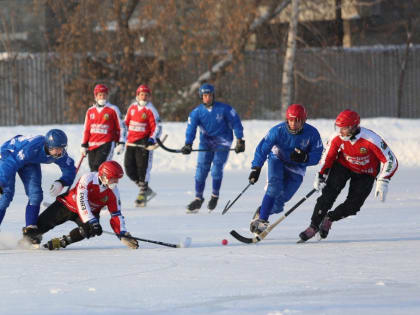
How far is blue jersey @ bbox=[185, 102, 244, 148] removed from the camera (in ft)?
31.0

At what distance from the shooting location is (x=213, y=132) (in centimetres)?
948

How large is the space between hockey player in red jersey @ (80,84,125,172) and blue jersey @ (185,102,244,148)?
880 mm

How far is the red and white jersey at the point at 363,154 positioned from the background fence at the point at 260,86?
38.1 ft

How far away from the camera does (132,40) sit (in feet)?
59.9

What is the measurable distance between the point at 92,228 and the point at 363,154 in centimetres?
211

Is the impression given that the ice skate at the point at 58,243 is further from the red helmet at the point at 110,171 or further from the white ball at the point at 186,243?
the white ball at the point at 186,243

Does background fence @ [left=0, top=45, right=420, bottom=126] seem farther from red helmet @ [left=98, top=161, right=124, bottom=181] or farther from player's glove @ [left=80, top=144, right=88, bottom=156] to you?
red helmet @ [left=98, top=161, right=124, bottom=181]

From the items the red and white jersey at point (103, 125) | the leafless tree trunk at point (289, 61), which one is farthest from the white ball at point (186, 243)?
the leafless tree trunk at point (289, 61)

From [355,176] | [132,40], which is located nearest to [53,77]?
[132,40]

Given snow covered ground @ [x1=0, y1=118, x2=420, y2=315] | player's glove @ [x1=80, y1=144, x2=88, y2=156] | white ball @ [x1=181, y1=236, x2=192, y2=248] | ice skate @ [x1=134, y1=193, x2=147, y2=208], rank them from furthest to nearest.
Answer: player's glove @ [x1=80, y1=144, x2=88, y2=156] → ice skate @ [x1=134, y1=193, x2=147, y2=208] → white ball @ [x1=181, y1=236, x2=192, y2=248] → snow covered ground @ [x1=0, y1=118, x2=420, y2=315]

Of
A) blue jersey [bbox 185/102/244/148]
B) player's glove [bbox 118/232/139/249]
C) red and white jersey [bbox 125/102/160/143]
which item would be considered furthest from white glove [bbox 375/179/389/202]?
red and white jersey [bbox 125/102/160/143]

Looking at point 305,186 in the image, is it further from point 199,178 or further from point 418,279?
point 418,279

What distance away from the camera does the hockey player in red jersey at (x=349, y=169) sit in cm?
668

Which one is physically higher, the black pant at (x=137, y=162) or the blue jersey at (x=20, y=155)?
the blue jersey at (x=20, y=155)
